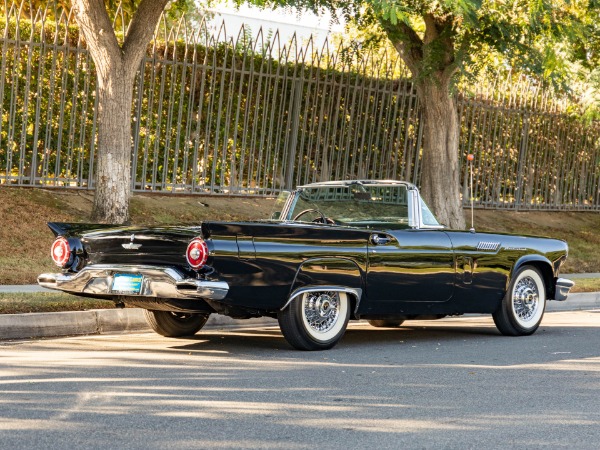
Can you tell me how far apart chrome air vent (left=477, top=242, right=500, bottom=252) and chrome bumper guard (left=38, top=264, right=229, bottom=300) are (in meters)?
3.05

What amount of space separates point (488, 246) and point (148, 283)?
3594 millimetres

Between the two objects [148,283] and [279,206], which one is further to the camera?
[279,206]

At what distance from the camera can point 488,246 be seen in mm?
10125

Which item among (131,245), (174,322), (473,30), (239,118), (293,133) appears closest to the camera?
(131,245)

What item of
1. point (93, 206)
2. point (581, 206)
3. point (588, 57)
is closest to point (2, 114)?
point (93, 206)

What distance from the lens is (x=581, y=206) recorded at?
2612 centimetres

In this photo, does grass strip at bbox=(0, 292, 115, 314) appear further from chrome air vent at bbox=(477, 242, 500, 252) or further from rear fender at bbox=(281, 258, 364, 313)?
chrome air vent at bbox=(477, 242, 500, 252)

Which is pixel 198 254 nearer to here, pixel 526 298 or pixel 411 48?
pixel 526 298

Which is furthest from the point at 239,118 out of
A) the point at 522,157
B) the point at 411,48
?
A: the point at 522,157

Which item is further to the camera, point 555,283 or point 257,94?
point 257,94

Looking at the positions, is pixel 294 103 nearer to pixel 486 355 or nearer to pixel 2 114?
pixel 2 114

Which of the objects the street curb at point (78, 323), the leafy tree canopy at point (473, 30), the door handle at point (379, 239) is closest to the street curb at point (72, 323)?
the street curb at point (78, 323)

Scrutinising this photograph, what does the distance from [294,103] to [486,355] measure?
431 inches

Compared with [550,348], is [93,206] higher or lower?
higher
